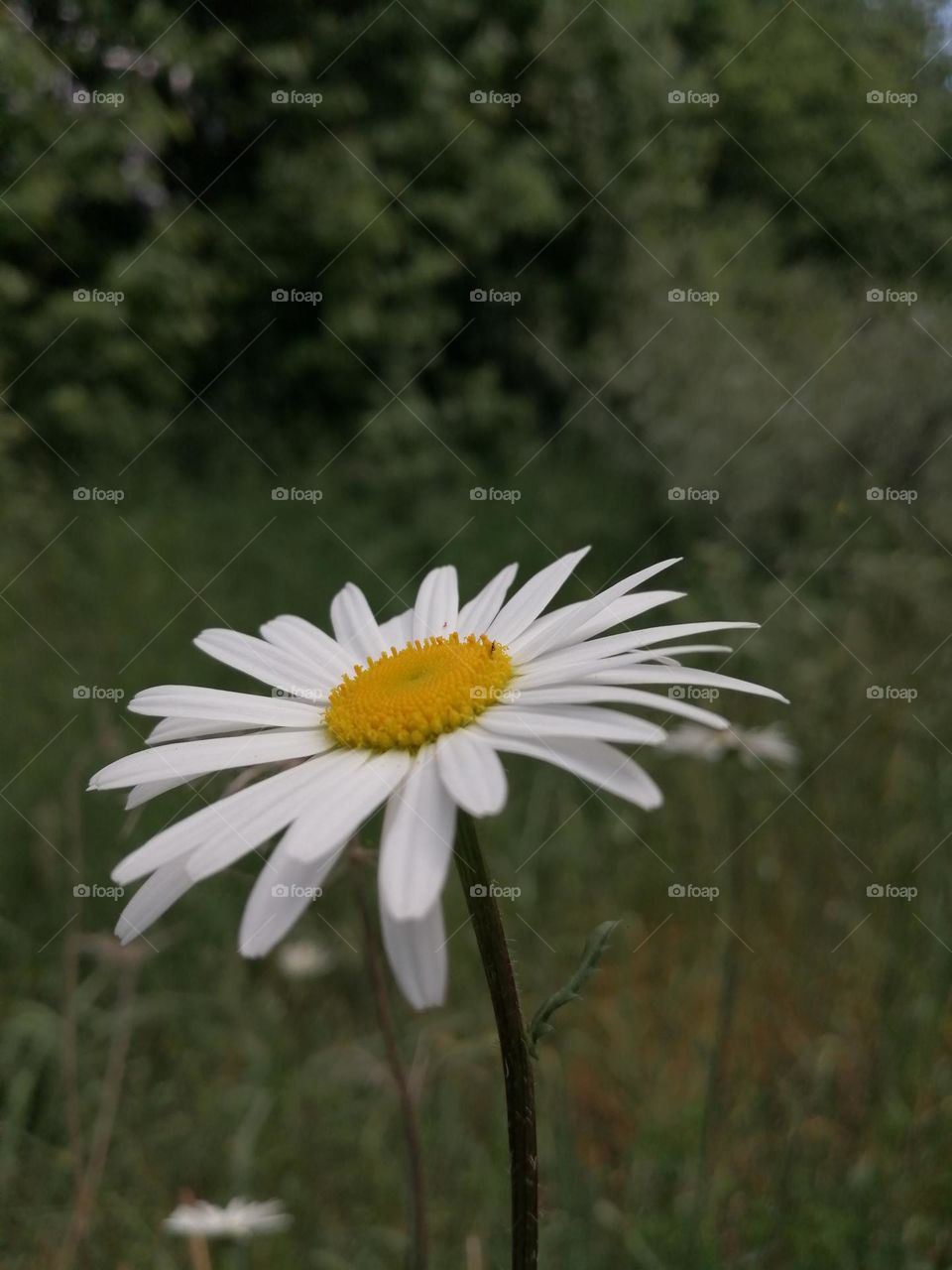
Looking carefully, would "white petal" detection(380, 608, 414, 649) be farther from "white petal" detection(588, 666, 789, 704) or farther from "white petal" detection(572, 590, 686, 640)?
"white petal" detection(588, 666, 789, 704)

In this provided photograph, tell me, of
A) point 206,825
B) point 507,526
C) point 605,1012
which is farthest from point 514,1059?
point 507,526

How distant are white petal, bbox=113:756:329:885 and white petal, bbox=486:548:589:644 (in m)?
0.34

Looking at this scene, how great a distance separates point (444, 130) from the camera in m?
6.18

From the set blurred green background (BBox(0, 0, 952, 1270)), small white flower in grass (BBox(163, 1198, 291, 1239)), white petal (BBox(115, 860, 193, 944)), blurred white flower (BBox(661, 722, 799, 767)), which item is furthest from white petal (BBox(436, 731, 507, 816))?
blurred white flower (BBox(661, 722, 799, 767))

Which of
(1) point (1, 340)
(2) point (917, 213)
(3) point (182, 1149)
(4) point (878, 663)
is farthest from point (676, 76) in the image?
(3) point (182, 1149)

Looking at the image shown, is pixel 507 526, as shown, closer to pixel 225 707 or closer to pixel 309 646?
pixel 309 646

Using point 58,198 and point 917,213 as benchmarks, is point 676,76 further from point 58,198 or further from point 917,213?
point 58,198

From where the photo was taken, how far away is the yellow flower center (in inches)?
37.7

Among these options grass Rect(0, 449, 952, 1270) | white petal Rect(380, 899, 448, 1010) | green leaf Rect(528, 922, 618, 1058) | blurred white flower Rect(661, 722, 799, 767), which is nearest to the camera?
white petal Rect(380, 899, 448, 1010)

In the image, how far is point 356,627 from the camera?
50.5 inches

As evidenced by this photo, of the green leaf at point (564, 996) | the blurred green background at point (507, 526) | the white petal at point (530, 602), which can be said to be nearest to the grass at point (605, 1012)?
the blurred green background at point (507, 526)

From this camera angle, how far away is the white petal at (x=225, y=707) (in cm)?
105

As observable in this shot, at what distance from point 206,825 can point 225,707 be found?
0.23 metres

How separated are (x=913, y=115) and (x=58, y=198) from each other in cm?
412
